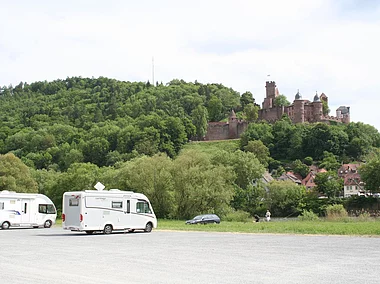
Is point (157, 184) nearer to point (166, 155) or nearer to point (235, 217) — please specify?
point (166, 155)

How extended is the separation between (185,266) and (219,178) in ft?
134

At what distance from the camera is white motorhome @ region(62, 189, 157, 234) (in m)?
31.0

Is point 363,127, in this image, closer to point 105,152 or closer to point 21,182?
point 105,152

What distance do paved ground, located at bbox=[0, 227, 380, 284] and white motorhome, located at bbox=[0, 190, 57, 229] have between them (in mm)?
20794

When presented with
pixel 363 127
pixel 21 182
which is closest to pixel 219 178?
pixel 21 182

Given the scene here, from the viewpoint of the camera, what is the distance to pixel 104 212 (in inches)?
1249

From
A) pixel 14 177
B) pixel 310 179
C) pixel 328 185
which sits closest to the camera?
pixel 14 177

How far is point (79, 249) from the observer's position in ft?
67.0

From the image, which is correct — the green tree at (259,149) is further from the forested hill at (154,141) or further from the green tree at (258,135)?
the green tree at (258,135)

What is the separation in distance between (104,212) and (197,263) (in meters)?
17.2

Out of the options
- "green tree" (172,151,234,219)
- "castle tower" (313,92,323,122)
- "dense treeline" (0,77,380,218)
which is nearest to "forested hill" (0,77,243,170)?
"dense treeline" (0,77,380,218)

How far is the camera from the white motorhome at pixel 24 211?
41.2 m

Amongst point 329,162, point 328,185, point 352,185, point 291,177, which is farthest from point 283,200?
point 329,162

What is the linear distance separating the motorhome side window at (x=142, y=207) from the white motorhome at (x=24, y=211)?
1359 cm
